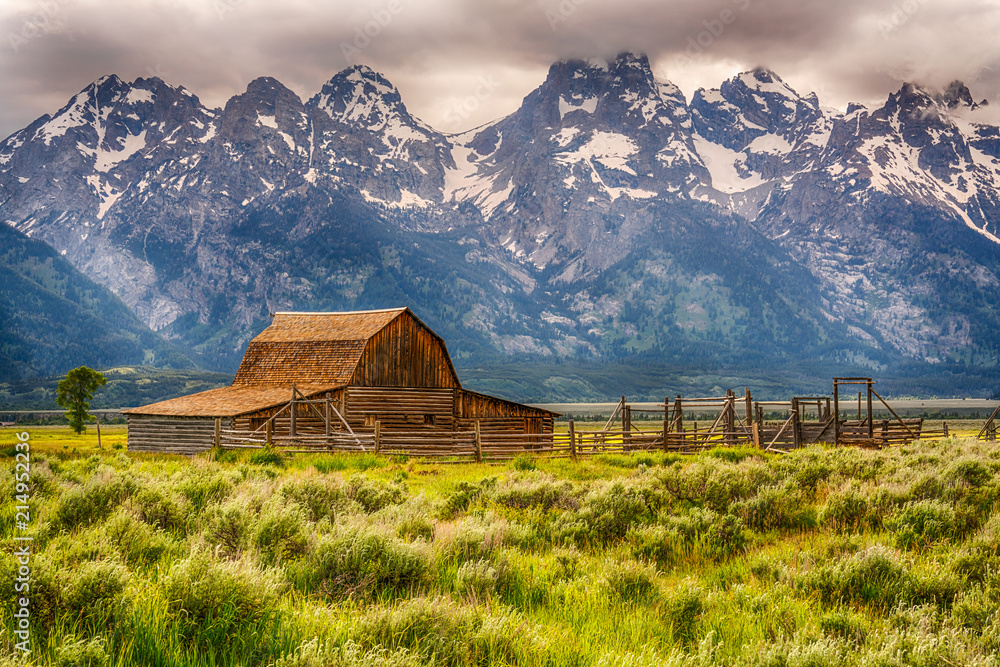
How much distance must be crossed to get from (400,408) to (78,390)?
44689 mm

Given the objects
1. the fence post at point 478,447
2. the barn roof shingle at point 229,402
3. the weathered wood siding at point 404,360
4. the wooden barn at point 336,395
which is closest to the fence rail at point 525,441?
the fence post at point 478,447

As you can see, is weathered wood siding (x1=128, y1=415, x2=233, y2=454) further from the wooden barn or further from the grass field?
the grass field

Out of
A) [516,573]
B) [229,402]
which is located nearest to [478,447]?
[229,402]

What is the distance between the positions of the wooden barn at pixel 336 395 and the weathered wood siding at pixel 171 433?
0.05 metres

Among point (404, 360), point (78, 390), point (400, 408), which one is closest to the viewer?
point (400, 408)

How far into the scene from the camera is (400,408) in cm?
3847

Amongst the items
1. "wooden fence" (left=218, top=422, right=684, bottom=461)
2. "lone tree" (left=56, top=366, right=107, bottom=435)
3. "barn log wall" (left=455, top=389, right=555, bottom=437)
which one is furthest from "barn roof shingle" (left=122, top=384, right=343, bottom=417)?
"lone tree" (left=56, top=366, right=107, bottom=435)

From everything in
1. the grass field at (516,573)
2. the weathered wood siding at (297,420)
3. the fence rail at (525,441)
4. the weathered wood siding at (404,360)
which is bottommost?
the fence rail at (525,441)

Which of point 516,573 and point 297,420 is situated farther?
point 297,420

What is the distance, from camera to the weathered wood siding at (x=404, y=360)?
125 feet

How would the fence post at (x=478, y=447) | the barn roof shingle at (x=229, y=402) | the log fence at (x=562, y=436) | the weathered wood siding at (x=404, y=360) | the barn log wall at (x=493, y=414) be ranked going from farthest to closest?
the barn log wall at (x=493, y=414) < the weathered wood siding at (x=404, y=360) < the barn roof shingle at (x=229, y=402) < the log fence at (x=562, y=436) < the fence post at (x=478, y=447)

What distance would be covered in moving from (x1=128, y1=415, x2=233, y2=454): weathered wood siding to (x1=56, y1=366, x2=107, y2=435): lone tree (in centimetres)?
3050

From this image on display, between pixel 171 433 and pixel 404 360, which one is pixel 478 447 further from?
pixel 171 433

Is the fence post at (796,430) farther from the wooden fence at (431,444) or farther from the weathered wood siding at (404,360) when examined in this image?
the weathered wood siding at (404,360)
